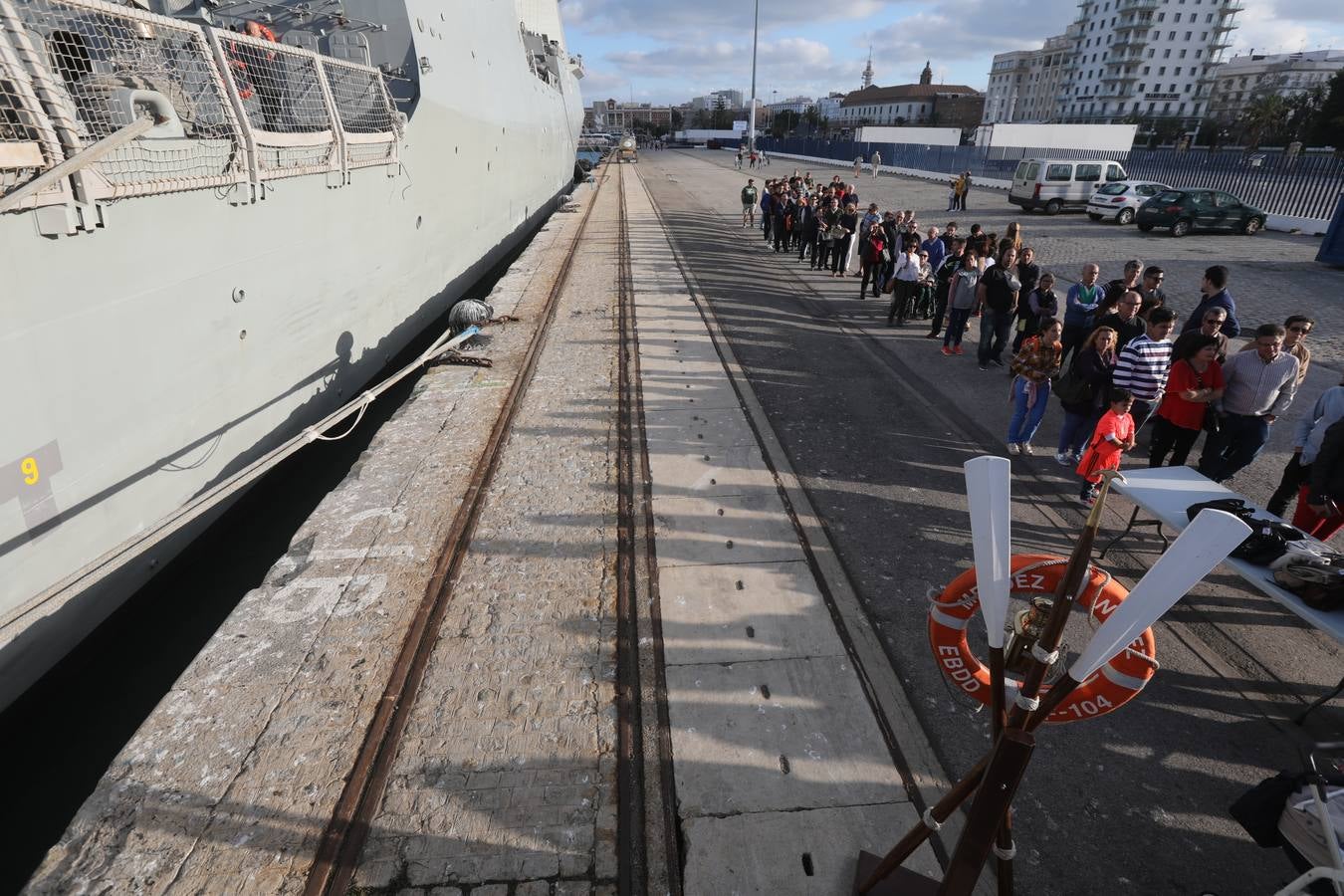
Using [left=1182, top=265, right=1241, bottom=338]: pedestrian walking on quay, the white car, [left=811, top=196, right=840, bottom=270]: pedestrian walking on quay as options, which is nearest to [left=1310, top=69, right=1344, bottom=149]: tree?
the white car

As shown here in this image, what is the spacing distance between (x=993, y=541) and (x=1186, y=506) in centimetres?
415

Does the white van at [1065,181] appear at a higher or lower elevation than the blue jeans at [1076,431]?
higher

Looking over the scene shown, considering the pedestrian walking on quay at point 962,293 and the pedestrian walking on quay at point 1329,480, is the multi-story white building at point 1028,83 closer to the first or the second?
the pedestrian walking on quay at point 962,293

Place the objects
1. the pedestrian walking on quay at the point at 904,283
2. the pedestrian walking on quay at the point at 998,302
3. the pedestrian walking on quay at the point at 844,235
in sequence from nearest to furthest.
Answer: the pedestrian walking on quay at the point at 998,302 → the pedestrian walking on quay at the point at 904,283 → the pedestrian walking on quay at the point at 844,235

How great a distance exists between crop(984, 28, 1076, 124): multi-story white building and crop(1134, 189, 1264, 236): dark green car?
413 feet

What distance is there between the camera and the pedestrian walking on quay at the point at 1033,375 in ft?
24.1

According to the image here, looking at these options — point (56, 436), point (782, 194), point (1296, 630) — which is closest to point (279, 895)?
point (56, 436)

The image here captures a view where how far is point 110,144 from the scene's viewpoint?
451 cm

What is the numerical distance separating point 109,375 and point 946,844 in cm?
665

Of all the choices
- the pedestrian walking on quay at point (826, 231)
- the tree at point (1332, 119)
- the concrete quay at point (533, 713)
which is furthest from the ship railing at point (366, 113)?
the tree at point (1332, 119)

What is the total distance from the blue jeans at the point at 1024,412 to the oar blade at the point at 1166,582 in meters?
6.01

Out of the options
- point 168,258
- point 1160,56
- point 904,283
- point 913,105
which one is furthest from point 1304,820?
point 913,105

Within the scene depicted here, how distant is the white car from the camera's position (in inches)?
937

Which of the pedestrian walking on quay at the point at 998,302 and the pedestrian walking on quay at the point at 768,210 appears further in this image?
the pedestrian walking on quay at the point at 768,210
